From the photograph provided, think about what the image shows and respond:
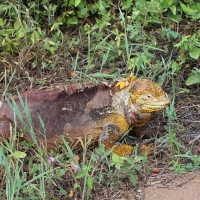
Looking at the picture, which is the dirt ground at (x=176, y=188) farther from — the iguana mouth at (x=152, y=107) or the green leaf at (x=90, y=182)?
the iguana mouth at (x=152, y=107)

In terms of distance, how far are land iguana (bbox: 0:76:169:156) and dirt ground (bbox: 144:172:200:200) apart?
604mm

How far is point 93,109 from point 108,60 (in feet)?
3.50

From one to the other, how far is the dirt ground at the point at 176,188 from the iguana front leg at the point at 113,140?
1.60ft

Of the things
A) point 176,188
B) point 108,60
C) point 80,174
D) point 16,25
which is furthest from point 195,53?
point 80,174

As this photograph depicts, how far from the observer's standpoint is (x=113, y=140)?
5055 mm

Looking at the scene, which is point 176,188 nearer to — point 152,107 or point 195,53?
point 152,107

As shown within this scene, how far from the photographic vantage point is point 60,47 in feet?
20.5

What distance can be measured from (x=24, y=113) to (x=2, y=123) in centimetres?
23

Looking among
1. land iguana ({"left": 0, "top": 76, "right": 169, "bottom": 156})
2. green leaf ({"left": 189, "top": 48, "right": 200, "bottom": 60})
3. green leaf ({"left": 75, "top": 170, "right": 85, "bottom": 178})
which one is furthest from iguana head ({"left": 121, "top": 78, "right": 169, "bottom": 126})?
green leaf ({"left": 75, "top": 170, "right": 85, "bottom": 178})

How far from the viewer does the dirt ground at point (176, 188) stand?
436cm

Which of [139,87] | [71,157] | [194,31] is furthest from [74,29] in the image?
[71,157]

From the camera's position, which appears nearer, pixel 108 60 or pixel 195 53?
pixel 195 53

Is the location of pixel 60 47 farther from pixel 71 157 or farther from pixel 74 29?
pixel 71 157

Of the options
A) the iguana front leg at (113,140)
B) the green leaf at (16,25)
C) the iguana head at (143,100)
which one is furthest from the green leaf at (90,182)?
the green leaf at (16,25)
